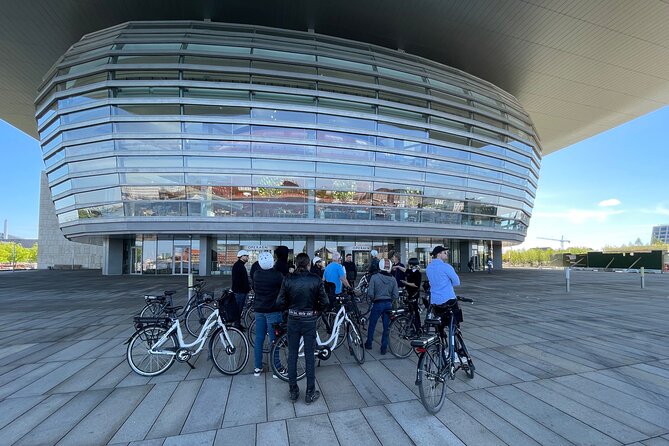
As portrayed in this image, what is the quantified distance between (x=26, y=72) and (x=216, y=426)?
41.3 metres

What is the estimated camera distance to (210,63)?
24000mm

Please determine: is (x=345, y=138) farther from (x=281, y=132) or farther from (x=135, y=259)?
(x=135, y=259)

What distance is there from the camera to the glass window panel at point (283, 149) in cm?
2403

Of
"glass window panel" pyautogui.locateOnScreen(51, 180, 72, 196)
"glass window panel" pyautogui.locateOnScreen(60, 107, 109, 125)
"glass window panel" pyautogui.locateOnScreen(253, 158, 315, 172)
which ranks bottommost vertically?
"glass window panel" pyautogui.locateOnScreen(51, 180, 72, 196)

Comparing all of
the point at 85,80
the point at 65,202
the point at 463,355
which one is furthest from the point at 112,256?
the point at 463,355

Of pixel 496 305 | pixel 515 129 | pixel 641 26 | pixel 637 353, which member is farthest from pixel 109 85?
pixel 641 26

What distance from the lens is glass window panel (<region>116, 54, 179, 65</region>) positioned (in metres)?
23.1

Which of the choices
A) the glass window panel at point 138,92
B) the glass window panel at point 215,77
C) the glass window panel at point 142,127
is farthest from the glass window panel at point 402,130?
the glass window panel at point 138,92

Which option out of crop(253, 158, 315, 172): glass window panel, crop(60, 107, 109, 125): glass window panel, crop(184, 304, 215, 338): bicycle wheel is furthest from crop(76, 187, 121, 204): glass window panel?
crop(184, 304, 215, 338): bicycle wheel

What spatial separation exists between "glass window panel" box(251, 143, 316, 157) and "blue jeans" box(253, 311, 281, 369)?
2083 centimetres

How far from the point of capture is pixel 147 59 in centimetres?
2334

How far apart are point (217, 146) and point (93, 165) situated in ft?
32.6

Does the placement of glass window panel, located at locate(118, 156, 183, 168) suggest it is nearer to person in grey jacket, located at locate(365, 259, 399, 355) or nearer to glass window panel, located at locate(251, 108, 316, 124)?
glass window panel, located at locate(251, 108, 316, 124)

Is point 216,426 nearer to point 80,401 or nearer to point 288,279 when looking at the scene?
point 288,279
